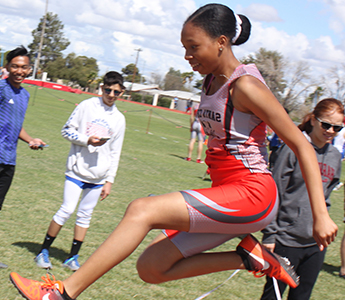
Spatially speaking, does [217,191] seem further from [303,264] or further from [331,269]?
[331,269]

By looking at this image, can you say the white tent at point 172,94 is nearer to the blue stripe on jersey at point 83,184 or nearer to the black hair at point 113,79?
the black hair at point 113,79

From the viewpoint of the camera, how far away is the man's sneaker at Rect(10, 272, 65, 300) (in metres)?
2.54

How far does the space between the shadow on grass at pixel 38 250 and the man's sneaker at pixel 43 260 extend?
1.01 feet

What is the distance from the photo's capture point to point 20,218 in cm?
610

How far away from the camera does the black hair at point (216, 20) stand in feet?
8.48

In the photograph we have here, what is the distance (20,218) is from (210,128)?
4.22 m

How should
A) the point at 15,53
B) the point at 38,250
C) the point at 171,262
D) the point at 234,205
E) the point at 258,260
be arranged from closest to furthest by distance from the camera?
the point at 234,205 → the point at 171,262 → the point at 258,260 → the point at 15,53 → the point at 38,250

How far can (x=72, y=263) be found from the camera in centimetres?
475

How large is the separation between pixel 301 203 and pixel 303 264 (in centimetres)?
56

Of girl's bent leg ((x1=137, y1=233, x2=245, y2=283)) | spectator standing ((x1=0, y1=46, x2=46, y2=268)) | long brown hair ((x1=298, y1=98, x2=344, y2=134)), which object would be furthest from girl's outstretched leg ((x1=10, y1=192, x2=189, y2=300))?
spectator standing ((x1=0, y1=46, x2=46, y2=268))

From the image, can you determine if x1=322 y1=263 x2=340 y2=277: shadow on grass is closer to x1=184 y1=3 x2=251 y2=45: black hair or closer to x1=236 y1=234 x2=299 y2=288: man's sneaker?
x1=236 y1=234 x2=299 y2=288: man's sneaker

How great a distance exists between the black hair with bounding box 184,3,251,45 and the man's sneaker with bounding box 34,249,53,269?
3121 mm

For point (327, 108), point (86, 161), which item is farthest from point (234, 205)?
point (86, 161)

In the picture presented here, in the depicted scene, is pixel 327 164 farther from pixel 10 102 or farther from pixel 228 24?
pixel 10 102
